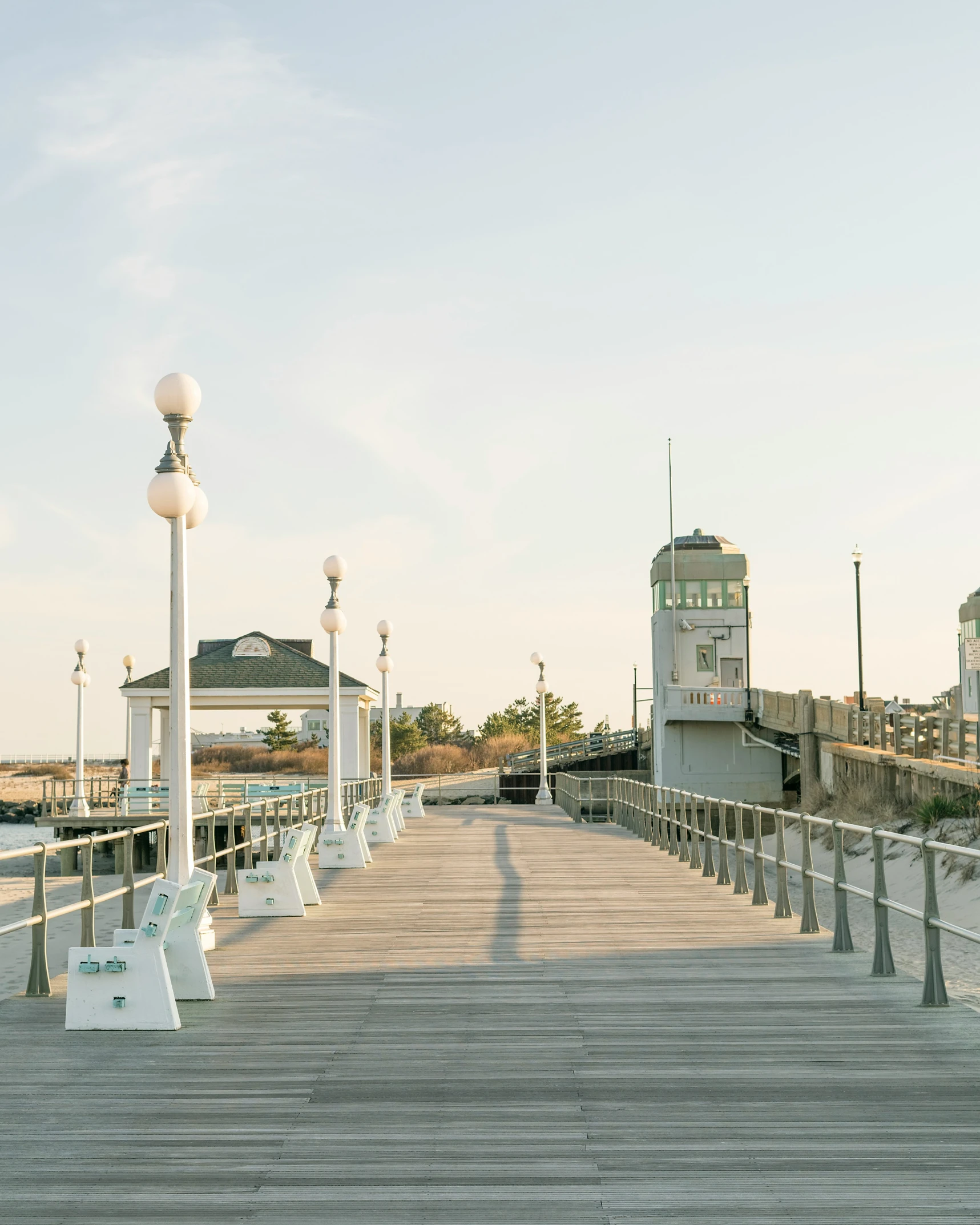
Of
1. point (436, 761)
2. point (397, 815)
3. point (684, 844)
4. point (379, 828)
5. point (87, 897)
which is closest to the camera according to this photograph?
point (87, 897)

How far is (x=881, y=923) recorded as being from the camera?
29.2ft

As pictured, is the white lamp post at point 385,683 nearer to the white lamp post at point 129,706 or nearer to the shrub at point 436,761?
the white lamp post at point 129,706

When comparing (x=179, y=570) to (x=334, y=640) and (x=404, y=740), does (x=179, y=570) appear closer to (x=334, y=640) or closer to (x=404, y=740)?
(x=334, y=640)

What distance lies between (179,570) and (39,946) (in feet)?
9.89

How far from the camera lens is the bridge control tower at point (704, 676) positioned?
1994 inches

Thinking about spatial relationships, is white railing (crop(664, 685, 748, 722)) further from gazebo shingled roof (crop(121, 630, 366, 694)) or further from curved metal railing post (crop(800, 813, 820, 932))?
curved metal railing post (crop(800, 813, 820, 932))

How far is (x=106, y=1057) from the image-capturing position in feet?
21.8

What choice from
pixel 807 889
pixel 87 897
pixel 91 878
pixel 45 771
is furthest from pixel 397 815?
pixel 45 771

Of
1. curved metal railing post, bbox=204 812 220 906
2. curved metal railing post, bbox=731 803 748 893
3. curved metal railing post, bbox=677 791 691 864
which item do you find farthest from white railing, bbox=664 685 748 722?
curved metal railing post, bbox=204 812 220 906

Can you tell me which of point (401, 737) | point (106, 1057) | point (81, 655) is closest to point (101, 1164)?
point (106, 1057)

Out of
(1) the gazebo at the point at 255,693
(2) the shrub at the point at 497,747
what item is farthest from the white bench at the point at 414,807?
(2) the shrub at the point at 497,747

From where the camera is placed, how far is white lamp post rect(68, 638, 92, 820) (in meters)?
34.4

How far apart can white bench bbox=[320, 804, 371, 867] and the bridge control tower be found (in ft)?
107

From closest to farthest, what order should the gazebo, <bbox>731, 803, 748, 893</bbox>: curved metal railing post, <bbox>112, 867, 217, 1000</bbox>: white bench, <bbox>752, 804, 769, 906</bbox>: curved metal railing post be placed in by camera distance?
<bbox>112, 867, 217, 1000</bbox>: white bench, <bbox>752, 804, 769, 906</bbox>: curved metal railing post, <bbox>731, 803, 748, 893</bbox>: curved metal railing post, the gazebo
